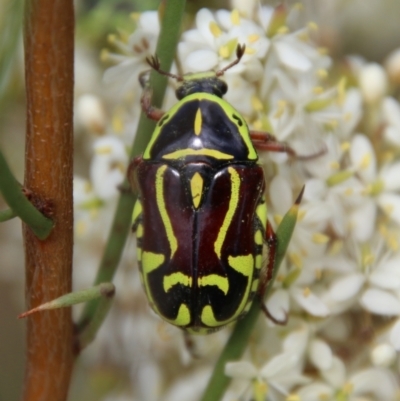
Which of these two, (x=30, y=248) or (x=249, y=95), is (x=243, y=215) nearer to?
(x=249, y=95)

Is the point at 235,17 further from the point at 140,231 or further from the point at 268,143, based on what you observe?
the point at 140,231

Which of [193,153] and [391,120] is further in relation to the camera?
[391,120]

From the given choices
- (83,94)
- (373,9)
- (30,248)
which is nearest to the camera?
(30,248)

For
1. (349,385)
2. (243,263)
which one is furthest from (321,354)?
(243,263)

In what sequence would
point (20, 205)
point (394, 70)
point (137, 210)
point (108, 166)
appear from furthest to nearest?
point (394, 70) → point (108, 166) → point (137, 210) → point (20, 205)

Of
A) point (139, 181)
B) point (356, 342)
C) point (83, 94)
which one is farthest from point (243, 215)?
point (83, 94)

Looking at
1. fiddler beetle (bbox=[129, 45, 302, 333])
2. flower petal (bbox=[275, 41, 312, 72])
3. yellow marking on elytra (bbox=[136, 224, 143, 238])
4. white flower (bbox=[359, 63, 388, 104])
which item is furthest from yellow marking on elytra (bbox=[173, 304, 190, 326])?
white flower (bbox=[359, 63, 388, 104])
